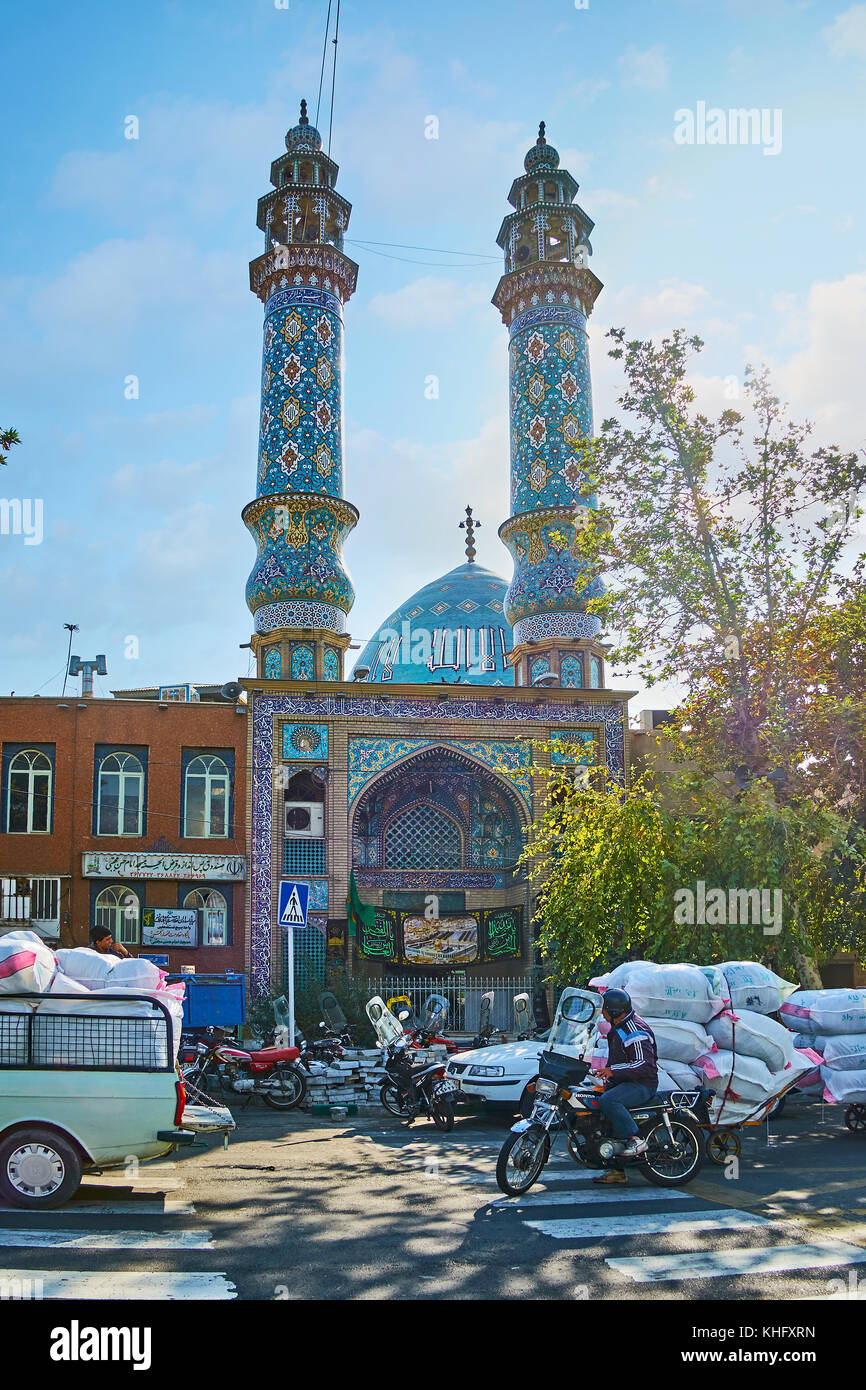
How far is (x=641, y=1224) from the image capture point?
23.6ft

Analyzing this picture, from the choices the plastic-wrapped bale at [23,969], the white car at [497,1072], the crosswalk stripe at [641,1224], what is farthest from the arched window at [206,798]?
the crosswalk stripe at [641,1224]

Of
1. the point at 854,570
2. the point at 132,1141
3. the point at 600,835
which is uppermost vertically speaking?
the point at 854,570

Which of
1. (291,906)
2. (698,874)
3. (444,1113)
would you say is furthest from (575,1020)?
(698,874)

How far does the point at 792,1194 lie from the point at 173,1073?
14.3 feet

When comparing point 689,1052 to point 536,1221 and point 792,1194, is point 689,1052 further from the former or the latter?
point 536,1221

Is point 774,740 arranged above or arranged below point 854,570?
below

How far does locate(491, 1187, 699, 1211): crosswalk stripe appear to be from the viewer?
7871mm

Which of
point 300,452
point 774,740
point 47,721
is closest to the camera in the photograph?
point 774,740

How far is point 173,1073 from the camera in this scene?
7855mm

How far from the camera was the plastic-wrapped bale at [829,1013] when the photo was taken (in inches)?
444

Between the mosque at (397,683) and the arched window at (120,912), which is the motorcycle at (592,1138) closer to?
the mosque at (397,683)

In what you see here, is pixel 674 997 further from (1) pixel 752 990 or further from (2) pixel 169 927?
(2) pixel 169 927
